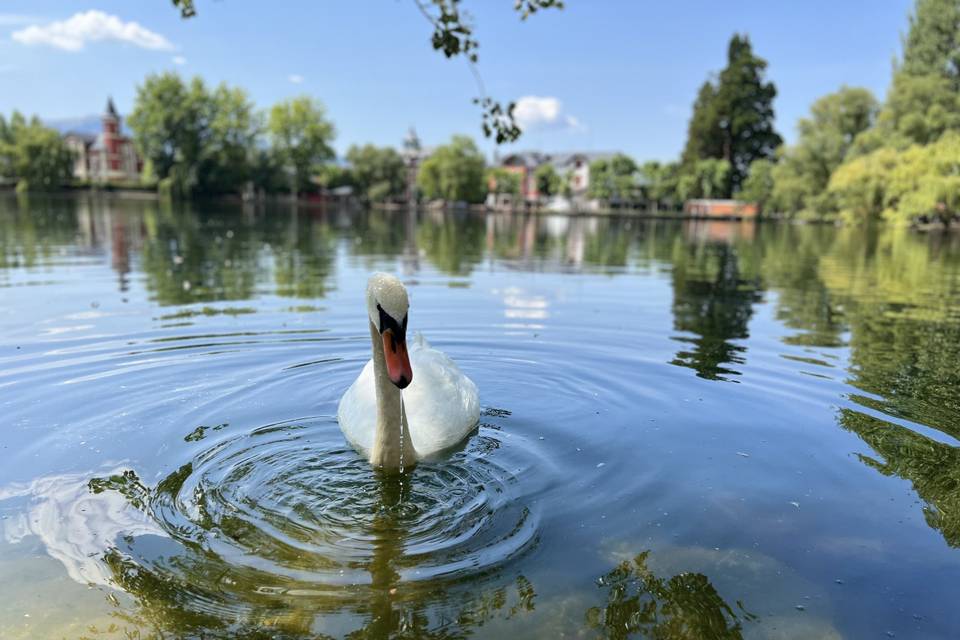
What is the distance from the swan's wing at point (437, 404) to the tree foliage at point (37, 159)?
437 ft

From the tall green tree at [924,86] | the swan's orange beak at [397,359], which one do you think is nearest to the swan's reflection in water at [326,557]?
the swan's orange beak at [397,359]

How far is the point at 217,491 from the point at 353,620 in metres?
2.08

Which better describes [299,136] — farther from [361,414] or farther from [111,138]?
[361,414]

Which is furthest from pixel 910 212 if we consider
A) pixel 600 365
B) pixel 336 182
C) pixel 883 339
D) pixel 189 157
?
pixel 336 182

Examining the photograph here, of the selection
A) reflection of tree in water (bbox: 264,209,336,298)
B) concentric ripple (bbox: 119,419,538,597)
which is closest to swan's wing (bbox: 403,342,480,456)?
concentric ripple (bbox: 119,419,538,597)

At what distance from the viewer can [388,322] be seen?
5246 millimetres

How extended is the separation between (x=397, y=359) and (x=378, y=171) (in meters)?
138

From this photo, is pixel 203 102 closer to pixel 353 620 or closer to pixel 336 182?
pixel 336 182

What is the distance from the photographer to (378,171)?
139 m

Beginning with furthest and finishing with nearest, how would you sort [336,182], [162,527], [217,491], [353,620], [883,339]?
1. [336,182]
2. [883,339]
3. [217,491]
4. [162,527]
5. [353,620]

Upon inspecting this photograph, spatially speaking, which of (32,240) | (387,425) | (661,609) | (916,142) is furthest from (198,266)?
(916,142)

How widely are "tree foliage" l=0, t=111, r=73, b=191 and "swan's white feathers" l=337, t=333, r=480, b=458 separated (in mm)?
133135

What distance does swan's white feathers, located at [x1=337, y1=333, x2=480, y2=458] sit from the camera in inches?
248

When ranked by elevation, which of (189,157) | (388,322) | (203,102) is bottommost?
(388,322)
